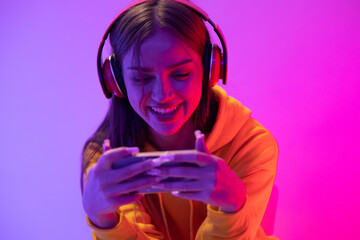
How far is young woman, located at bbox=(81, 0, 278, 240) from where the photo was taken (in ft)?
2.56

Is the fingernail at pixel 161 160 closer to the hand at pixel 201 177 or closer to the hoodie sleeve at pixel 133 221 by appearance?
the hand at pixel 201 177

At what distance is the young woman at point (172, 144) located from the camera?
780 millimetres

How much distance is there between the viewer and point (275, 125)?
1680mm

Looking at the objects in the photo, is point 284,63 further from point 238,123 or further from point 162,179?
point 162,179

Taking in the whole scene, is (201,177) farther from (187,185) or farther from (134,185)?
(134,185)

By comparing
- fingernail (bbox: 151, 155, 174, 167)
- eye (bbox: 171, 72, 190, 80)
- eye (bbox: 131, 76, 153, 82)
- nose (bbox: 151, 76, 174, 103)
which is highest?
eye (bbox: 171, 72, 190, 80)

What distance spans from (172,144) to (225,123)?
A: 0.64ft

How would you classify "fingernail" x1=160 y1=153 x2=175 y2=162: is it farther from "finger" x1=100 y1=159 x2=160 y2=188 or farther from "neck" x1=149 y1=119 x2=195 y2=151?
"neck" x1=149 y1=119 x2=195 y2=151

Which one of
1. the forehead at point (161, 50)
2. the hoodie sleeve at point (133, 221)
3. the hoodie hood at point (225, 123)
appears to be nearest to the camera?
the forehead at point (161, 50)

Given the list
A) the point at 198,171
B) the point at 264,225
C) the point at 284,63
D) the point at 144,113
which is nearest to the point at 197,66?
the point at 144,113

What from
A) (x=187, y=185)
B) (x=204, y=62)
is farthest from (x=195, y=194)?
(x=204, y=62)

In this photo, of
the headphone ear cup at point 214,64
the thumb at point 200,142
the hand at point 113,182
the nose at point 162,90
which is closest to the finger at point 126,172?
the hand at point 113,182

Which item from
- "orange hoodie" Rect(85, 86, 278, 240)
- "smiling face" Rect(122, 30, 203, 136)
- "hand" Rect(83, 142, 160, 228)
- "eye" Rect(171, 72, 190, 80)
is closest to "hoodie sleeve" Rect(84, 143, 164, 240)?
"orange hoodie" Rect(85, 86, 278, 240)

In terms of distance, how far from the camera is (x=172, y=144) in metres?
1.20
